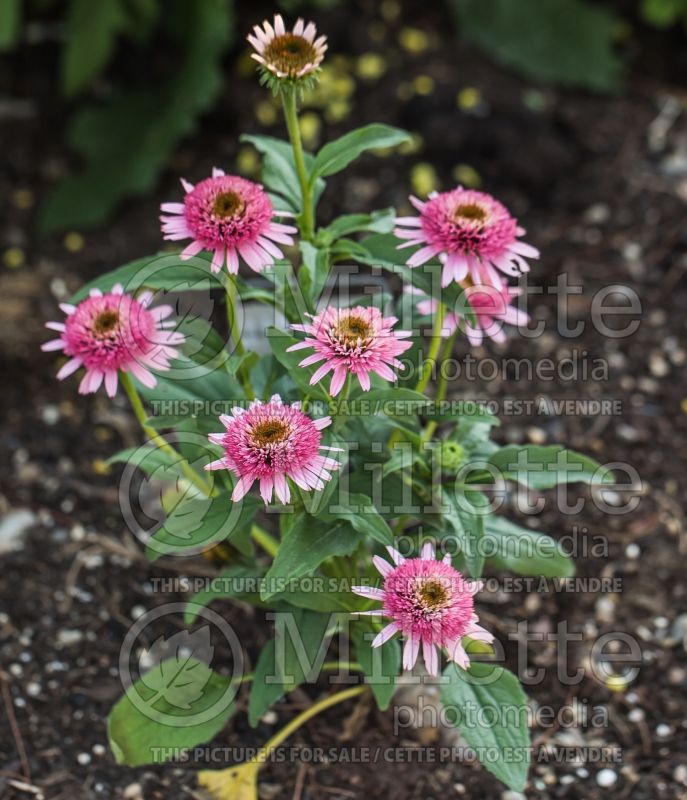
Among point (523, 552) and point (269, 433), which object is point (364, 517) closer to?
point (269, 433)

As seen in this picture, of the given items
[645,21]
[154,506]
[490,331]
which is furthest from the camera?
[645,21]

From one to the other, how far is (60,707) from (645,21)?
2779 mm

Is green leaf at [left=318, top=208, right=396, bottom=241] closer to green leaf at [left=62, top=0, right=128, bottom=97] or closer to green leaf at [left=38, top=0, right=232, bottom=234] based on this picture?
green leaf at [left=38, top=0, right=232, bottom=234]

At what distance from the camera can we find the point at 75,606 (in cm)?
213

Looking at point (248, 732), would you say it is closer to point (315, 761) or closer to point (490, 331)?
point (315, 761)

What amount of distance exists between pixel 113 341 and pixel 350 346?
381 millimetres

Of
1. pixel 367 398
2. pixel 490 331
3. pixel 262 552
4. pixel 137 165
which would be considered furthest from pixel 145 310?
pixel 137 165

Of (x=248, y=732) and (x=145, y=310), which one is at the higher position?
(x=145, y=310)

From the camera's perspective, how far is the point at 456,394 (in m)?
2.50

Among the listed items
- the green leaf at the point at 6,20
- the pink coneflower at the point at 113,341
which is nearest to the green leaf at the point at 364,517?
the pink coneflower at the point at 113,341

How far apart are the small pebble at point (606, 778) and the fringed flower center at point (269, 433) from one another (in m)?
0.95

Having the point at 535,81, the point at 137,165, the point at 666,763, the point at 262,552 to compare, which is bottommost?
the point at 666,763

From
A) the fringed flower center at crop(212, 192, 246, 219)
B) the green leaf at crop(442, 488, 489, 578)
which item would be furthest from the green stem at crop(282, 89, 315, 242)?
the green leaf at crop(442, 488, 489, 578)

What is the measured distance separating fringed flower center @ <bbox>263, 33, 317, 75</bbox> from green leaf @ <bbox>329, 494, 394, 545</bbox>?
2.06 ft
